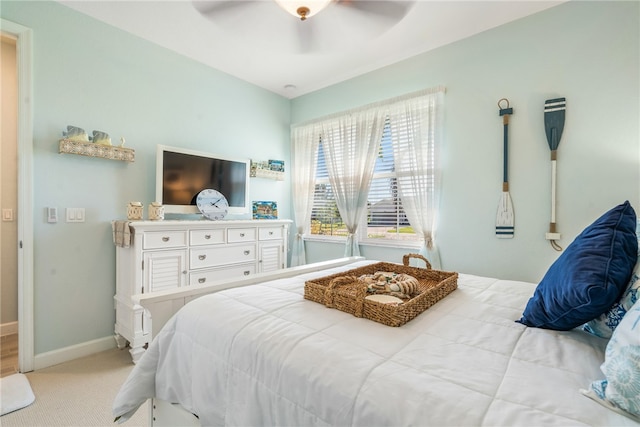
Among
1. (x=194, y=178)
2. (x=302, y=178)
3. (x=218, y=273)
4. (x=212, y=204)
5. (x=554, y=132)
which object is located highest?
(x=554, y=132)

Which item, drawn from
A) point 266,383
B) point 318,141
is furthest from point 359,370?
point 318,141

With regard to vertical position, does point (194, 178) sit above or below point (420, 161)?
below

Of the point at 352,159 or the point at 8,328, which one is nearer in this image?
the point at 8,328

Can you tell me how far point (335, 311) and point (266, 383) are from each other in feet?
1.25

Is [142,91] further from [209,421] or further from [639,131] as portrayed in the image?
[639,131]

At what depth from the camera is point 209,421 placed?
96 centimetres

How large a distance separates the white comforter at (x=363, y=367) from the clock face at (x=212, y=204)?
71.4 inches

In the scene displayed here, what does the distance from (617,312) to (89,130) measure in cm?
328

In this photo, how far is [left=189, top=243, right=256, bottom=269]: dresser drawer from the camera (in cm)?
258

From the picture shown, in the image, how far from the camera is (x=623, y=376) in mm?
560

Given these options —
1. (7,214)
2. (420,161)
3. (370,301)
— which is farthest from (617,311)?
(7,214)

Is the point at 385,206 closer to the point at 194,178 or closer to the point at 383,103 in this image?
the point at 383,103

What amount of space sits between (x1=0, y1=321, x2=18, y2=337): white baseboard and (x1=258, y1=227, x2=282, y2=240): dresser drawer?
7.90 ft

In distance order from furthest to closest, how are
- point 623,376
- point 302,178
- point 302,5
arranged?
point 302,178
point 302,5
point 623,376
